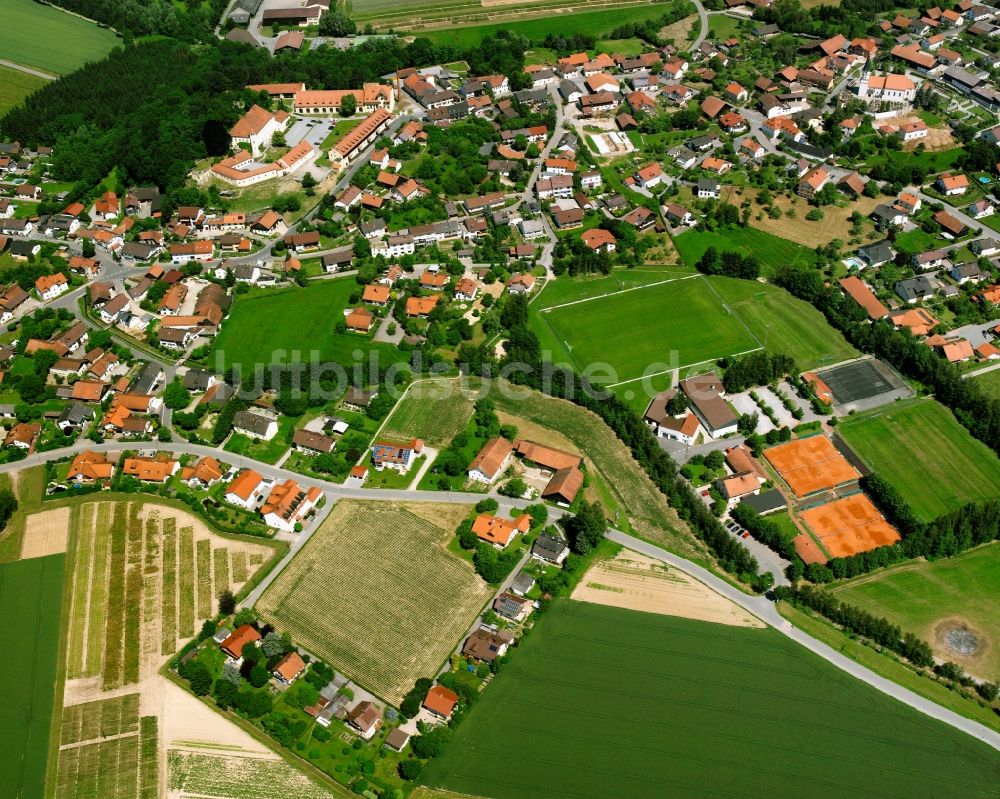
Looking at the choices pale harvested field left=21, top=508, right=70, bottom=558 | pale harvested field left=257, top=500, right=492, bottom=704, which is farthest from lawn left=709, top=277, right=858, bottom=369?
pale harvested field left=21, top=508, right=70, bottom=558

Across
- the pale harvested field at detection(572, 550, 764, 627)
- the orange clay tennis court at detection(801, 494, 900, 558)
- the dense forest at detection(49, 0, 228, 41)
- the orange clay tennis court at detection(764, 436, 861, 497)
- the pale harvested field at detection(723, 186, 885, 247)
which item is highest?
the dense forest at detection(49, 0, 228, 41)

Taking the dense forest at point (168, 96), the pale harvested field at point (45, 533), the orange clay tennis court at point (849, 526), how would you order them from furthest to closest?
1. the dense forest at point (168, 96)
2. the pale harvested field at point (45, 533)
3. the orange clay tennis court at point (849, 526)

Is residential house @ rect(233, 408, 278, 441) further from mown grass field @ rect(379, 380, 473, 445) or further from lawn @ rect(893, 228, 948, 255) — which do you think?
lawn @ rect(893, 228, 948, 255)

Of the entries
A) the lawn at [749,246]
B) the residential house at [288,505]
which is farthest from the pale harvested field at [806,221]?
the residential house at [288,505]

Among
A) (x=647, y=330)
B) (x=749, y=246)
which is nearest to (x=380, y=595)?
(x=647, y=330)

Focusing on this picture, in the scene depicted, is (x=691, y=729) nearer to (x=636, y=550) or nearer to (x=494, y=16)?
(x=636, y=550)

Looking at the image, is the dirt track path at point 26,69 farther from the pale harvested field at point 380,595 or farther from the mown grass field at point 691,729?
the mown grass field at point 691,729
